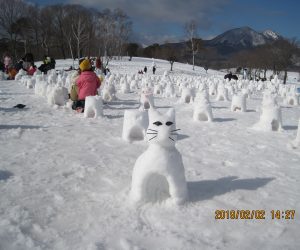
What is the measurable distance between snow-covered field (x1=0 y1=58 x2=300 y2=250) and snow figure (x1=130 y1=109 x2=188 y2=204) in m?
0.16

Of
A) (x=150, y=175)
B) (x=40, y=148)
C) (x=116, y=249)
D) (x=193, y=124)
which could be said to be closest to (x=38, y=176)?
(x=40, y=148)

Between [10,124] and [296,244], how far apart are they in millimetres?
6751

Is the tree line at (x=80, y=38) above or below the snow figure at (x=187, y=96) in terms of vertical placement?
above

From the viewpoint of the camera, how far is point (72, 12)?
52.3 m

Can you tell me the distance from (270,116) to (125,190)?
17.3ft

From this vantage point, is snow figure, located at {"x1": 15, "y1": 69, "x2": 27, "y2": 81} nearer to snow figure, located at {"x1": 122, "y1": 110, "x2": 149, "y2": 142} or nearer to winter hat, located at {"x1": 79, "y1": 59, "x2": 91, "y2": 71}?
winter hat, located at {"x1": 79, "y1": 59, "x2": 91, "y2": 71}

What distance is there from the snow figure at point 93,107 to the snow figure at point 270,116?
4.24m

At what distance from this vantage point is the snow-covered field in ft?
10.5

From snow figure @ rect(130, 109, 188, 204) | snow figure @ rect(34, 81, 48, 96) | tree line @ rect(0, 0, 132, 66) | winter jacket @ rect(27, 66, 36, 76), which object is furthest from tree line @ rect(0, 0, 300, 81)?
snow figure @ rect(130, 109, 188, 204)

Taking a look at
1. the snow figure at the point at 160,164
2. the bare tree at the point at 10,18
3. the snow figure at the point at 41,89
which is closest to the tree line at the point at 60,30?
the bare tree at the point at 10,18

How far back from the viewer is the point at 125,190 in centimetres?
422

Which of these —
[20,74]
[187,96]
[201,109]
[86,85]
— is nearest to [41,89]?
[86,85]

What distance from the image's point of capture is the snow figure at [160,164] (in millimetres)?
3668

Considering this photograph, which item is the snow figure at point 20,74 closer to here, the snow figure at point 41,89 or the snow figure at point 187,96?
the snow figure at point 41,89
